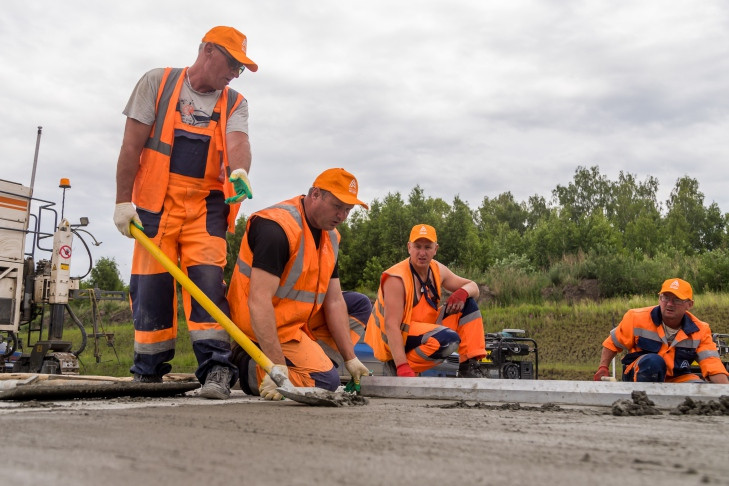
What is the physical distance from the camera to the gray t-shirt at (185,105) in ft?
14.1

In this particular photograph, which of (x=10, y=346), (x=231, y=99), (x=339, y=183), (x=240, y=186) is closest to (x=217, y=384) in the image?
(x=240, y=186)

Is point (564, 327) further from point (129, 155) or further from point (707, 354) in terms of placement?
point (129, 155)

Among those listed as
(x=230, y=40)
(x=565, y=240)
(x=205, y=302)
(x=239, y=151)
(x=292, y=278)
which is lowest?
(x=205, y=302)

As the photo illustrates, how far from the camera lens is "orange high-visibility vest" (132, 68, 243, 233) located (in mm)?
4277

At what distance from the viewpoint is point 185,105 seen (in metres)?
4.41

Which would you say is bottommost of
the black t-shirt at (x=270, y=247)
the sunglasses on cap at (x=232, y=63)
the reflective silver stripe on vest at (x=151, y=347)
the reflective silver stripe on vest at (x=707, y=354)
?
the reflective silver stripe on vest at (x=151, y=347)

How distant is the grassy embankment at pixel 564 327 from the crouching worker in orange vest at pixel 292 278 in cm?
900

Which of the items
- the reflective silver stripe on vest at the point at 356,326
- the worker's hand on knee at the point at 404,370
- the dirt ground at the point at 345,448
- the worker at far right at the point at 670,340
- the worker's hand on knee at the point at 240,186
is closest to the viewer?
the dirt ground at the point at 345,448

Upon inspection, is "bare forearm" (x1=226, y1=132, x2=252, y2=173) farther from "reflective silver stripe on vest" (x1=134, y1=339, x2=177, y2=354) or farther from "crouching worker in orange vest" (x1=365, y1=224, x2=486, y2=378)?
"crouching worker in orange vest" (x1=365, y1=224, x2=486, y2=378)

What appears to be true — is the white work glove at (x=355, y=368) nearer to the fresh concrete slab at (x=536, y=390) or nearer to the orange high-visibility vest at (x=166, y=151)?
the fresh concrete slab at (x=536, y=390)

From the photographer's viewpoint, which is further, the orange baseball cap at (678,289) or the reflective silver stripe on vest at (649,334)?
the reflective silver stripe on vest at (649,334)

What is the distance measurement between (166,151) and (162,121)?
18cm

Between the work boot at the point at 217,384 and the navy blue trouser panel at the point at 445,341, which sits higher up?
the navy blue trouser panel at the point at 445,341

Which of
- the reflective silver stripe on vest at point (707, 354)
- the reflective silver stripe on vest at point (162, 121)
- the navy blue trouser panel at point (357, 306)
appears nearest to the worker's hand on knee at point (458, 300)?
the navy blue trouser panel at point (357, 306)
